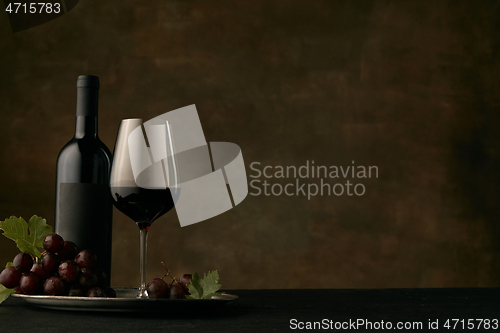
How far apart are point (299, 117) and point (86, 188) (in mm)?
1980

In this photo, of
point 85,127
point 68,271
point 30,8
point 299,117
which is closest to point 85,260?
point 68,271

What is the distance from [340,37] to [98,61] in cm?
118

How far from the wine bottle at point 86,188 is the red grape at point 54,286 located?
0.11 meters

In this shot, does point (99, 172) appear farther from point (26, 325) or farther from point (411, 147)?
point (411, 147)

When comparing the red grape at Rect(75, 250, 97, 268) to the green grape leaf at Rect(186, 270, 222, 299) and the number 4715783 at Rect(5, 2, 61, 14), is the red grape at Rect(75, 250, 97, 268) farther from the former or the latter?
the number 4715783 at Rect(5, 2, 61, 14)

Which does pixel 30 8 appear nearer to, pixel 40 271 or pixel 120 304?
pixel 40 271

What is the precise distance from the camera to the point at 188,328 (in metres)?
0.54

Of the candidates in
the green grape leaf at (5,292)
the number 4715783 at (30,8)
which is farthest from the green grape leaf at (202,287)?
the number 4715783 at (30,8)

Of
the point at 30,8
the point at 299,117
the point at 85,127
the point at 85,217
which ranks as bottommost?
the point at 85,217

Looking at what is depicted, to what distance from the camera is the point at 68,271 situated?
0.68 meters

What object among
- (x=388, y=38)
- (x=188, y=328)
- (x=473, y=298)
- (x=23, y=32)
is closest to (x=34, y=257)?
(x=188, y=328)

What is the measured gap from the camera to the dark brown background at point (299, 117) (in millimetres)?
2604

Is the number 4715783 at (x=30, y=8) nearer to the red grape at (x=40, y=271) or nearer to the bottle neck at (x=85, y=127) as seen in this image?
the bottle neck at (x=85, y=127)

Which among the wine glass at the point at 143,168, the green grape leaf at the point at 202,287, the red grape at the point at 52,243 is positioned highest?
the wine glass at the point at 143,168
